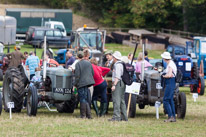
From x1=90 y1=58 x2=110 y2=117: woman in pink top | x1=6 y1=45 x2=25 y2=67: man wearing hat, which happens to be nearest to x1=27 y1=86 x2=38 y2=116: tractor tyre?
x1=90 y1=58 x2=110 y2=117: woman in pink top

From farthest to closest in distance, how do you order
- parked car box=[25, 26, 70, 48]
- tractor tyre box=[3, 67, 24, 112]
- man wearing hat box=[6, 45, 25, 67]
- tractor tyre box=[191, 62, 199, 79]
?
1. parked car box=[25, 26, 70, 48]
2. tractor tyre box=[191, 62, 199, 79]
3. man wearing hat box=[6, 45, 25, 67]
4. tractor tyre box=[3, 67, 24, 112]

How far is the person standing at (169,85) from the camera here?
1461 centimetres

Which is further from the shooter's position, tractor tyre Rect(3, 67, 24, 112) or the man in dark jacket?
tractor tyre Rect(3, 67, 24, 112)

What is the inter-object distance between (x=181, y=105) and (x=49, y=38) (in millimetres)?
29543

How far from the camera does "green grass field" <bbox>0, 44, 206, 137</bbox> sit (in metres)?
12.4

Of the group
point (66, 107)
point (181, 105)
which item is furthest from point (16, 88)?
point (181, 105)

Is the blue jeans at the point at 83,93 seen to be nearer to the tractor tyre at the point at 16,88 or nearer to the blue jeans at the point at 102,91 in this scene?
the blue jeans at the point at 102,91

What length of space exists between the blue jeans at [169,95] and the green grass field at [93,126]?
359mm

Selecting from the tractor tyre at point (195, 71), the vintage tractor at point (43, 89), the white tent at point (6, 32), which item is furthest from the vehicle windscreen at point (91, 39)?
the white tent at point (6, 32)

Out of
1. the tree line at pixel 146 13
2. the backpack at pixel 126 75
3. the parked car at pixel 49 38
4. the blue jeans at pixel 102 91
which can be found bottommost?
the parked car at pixel 49 38

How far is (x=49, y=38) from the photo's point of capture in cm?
4431

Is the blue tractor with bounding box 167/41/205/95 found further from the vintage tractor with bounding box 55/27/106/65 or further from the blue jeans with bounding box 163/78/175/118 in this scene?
the blue jeans with bounding box 163/78/175/118

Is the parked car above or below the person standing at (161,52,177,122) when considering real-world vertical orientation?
below

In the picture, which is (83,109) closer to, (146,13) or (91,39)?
(91,39)
